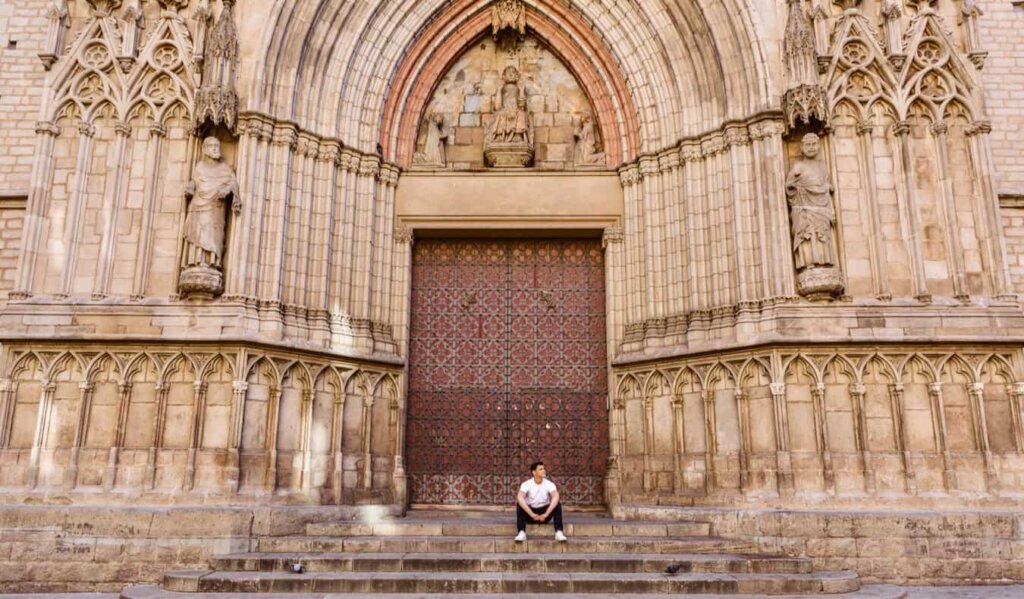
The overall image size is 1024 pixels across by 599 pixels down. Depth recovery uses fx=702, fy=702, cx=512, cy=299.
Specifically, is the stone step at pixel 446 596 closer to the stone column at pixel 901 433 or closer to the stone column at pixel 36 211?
the stone column at pixel 901 433

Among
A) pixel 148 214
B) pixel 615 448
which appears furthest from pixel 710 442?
pixel 148 214

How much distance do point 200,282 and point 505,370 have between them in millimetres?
5173

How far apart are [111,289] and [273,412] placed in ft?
9.97

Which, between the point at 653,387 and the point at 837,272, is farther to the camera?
the point at 653,387

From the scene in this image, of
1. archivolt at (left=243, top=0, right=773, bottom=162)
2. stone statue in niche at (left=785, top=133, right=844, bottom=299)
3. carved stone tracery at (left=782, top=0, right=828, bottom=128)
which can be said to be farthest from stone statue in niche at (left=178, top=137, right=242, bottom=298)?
carved stone tracery at (left=782, top=0, right=828, bottom=128)

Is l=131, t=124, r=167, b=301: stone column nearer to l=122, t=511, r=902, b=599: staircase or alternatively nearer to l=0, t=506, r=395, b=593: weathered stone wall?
l=0, t=506, r=395, b=593: weathered stone wall

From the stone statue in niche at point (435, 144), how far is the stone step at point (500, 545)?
6.83 meters

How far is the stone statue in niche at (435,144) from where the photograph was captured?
12938 mm

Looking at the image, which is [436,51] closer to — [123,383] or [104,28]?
[104,28]

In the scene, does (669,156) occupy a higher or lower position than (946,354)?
higher

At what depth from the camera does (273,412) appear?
9945 millimetres

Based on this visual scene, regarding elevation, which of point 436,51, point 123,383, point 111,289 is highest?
point 436,51

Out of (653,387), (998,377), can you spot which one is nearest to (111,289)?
(653,387)

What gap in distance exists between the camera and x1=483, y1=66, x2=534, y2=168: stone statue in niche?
1273 cm
